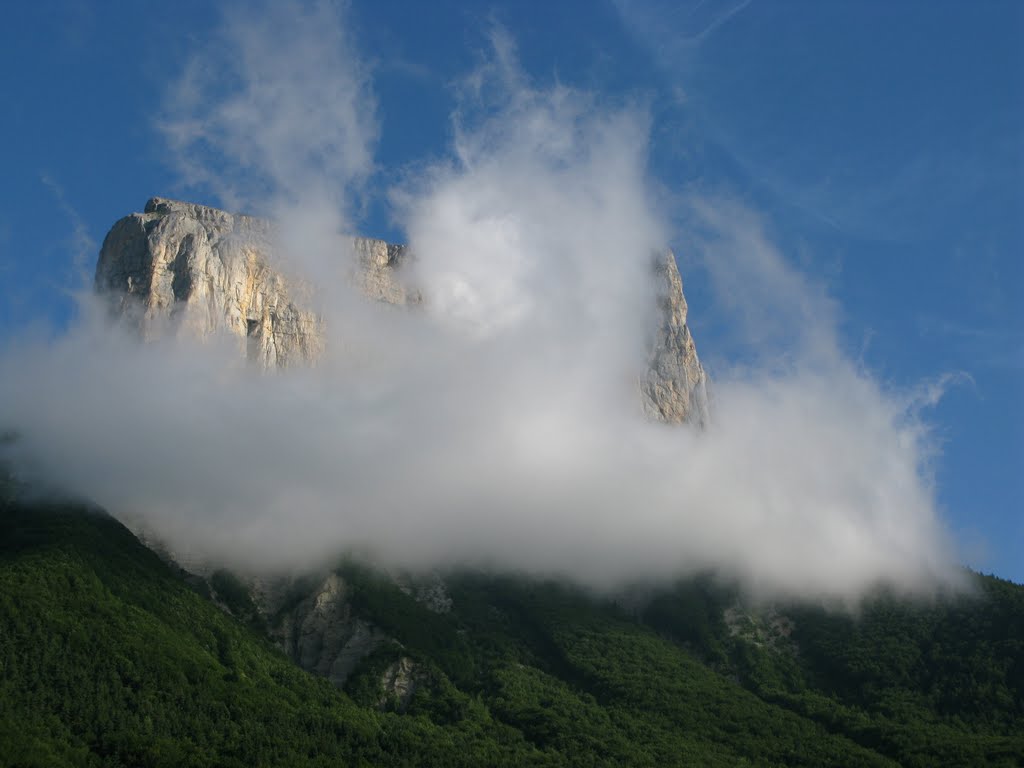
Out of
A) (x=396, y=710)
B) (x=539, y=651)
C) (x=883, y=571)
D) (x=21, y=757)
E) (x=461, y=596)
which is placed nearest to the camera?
(x=21, y=757)

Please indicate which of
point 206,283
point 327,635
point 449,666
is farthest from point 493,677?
point 206,283

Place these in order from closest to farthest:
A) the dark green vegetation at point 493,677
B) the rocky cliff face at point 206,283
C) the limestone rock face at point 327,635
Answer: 1. the dark green vegetation at point 493,677
2. the limestone rock face at point 327,635
3. the rocky cliff face at point 206,283

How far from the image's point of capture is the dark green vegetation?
103750 mm

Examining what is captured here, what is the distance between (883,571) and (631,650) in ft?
154

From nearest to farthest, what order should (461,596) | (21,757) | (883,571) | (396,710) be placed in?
(21,757)
(396,710)
(461,596)
(883,571)

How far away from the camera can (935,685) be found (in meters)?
133

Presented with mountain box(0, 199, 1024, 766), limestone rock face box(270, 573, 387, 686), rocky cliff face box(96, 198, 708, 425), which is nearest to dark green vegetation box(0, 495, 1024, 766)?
mountain box(0, 199, 1024, 766)

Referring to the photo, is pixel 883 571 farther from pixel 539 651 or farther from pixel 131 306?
pixel 131 306

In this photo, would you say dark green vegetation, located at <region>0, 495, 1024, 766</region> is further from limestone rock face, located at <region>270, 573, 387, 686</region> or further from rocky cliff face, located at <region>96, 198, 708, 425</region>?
rocky cliff face, located at <region>96, 198, 708, 425</region>

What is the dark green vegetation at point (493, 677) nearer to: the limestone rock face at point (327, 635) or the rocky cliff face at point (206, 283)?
the limestone rock face at point (327, 635)

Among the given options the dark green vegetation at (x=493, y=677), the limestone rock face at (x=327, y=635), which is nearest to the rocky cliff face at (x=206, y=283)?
the dark green vegetation at (x=493, y=677)

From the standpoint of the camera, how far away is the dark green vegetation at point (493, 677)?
10375 centimetres

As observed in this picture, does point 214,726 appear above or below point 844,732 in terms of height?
below

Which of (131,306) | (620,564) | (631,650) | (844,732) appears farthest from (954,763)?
(131,306)
